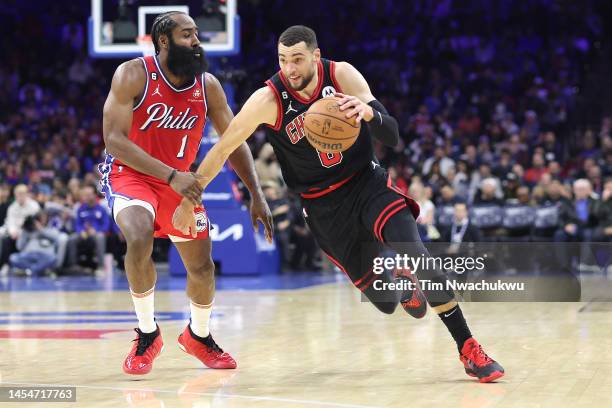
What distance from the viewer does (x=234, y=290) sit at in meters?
12.3

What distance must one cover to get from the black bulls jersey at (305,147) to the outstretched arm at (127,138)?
60 centimetres

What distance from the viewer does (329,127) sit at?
Result: 5320 millimetres

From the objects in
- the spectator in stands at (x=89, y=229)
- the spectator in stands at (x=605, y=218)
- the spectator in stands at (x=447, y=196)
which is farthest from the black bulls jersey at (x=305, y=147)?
the spectator in stands at (x=89, y=229)

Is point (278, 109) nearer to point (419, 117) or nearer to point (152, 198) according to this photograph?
point (152, 198)

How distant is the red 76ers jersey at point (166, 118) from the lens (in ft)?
19.8

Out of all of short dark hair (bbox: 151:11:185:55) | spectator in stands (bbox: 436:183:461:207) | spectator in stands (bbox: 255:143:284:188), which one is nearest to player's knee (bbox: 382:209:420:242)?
short dark hair (bbox: 151:11:185:55)

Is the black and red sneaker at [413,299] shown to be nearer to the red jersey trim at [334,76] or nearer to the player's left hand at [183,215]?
the red jersey trim at [334,76]

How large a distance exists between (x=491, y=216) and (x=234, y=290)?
15.2 ft

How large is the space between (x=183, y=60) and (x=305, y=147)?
0.96 m

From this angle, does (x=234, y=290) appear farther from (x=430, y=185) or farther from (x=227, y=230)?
(x=430, y=185)

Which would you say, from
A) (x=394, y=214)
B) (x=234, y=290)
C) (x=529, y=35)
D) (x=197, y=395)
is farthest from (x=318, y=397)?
(x=529, y=35)

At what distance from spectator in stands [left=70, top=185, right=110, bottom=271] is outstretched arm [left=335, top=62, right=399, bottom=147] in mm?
10647

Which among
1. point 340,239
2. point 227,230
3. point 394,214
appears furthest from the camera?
point 227,230

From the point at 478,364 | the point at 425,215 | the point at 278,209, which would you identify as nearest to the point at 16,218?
the point at 278,209
